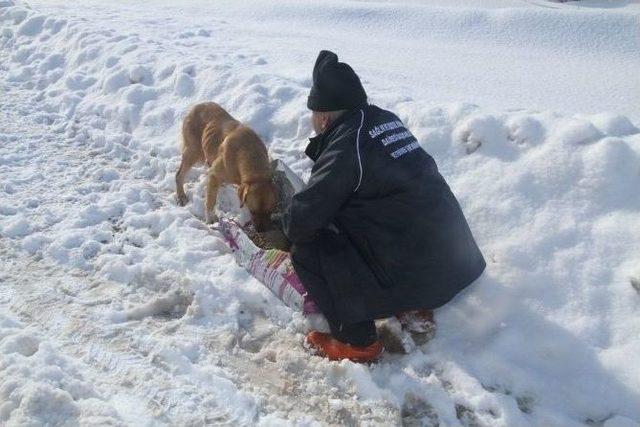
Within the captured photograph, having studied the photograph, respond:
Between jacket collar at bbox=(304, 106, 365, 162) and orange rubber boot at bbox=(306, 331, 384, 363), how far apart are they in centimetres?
123

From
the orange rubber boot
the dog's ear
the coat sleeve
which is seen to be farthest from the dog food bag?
the coat sleeve

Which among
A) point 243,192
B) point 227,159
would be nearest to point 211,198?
point 227,159

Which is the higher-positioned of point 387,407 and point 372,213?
point 372,213

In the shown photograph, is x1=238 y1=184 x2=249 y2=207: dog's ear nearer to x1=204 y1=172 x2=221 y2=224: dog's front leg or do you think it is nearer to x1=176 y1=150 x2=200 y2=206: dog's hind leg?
x1=204 y1=172 x2=221 y2=224: dog's front leg

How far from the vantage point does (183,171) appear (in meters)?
5.68

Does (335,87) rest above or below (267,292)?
above

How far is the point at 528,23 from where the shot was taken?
28.9ft

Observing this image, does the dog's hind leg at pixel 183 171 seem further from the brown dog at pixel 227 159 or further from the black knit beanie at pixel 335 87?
the black knit beanie at pixel 335 87

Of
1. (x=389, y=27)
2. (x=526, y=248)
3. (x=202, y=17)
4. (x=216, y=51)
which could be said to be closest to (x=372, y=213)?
(x=526, y=248)

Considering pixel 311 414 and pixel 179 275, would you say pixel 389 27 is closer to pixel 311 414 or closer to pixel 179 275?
pixel 179 275

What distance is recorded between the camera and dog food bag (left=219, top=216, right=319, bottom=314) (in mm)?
3871

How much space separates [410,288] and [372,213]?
0.53 m

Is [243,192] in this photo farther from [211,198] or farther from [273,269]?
[273,269]

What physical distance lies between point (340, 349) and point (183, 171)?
9.72 feet
